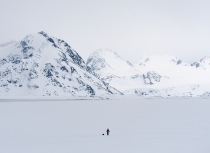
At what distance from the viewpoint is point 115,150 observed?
30.2 metres

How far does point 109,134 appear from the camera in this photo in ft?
133

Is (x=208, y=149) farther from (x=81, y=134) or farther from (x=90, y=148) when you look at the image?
(x=81, y=134)

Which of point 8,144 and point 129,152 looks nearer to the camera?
point 129,152

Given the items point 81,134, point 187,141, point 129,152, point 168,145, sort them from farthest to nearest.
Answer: point 81,134, point 187,141, point 168,145, point 129,152

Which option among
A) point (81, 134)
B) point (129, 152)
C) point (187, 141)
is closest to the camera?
point (129, 152)

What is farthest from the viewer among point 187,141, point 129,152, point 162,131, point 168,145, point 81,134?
point 162,131

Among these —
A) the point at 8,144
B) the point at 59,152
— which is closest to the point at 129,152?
the point at 59,152

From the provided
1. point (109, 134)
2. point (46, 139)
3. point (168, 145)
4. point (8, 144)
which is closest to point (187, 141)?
point (168, 145)

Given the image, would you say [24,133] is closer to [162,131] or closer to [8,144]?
[8,144]

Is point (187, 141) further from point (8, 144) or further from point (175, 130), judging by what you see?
point (8, 144)

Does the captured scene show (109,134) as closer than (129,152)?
No

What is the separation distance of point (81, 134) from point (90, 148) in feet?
31.6

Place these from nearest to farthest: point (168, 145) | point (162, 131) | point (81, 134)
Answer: point (168, 145)
point (81, 134)
point (162, 131)

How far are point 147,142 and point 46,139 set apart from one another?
1378 centimetres
